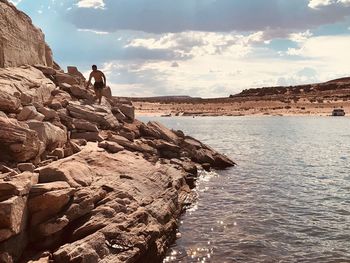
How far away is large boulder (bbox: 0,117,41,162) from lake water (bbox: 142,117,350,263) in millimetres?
6305

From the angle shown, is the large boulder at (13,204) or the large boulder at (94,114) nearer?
the large boulder at (13,204)

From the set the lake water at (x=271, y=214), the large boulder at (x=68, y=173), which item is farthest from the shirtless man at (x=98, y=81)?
the large boulder at (x=68, y=173)

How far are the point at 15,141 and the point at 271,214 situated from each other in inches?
491

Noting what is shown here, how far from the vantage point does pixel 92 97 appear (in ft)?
88.2

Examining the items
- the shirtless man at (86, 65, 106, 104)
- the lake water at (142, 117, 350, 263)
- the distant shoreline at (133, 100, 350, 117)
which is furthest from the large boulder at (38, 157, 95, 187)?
the distant shoreline at (133, 100, 350, 117)

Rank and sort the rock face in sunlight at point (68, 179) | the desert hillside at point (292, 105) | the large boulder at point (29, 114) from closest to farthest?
1. the rock face in sunlight at point (68, 179)
2. the large boulder at point (29, 114)
3. the desert hillside at point (292, 105)

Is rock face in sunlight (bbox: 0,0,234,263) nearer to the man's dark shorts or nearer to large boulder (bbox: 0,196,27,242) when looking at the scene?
large boulder (bbox: 0,196,27,242)

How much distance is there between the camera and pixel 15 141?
1423 cm

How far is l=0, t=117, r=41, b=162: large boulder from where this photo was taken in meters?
14.0

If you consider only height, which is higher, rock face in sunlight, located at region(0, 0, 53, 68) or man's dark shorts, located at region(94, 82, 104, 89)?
rock face in sunlight, located at region(0, 0, 53, 68)

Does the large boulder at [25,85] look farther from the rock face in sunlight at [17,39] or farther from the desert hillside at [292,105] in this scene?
the desert hillside at [292,105]

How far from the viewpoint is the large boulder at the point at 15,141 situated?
14031mm

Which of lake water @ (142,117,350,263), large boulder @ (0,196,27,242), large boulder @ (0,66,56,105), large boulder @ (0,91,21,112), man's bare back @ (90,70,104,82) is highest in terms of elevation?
man's bare back @ (90,70,104,82)

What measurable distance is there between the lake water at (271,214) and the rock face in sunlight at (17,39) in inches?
472
